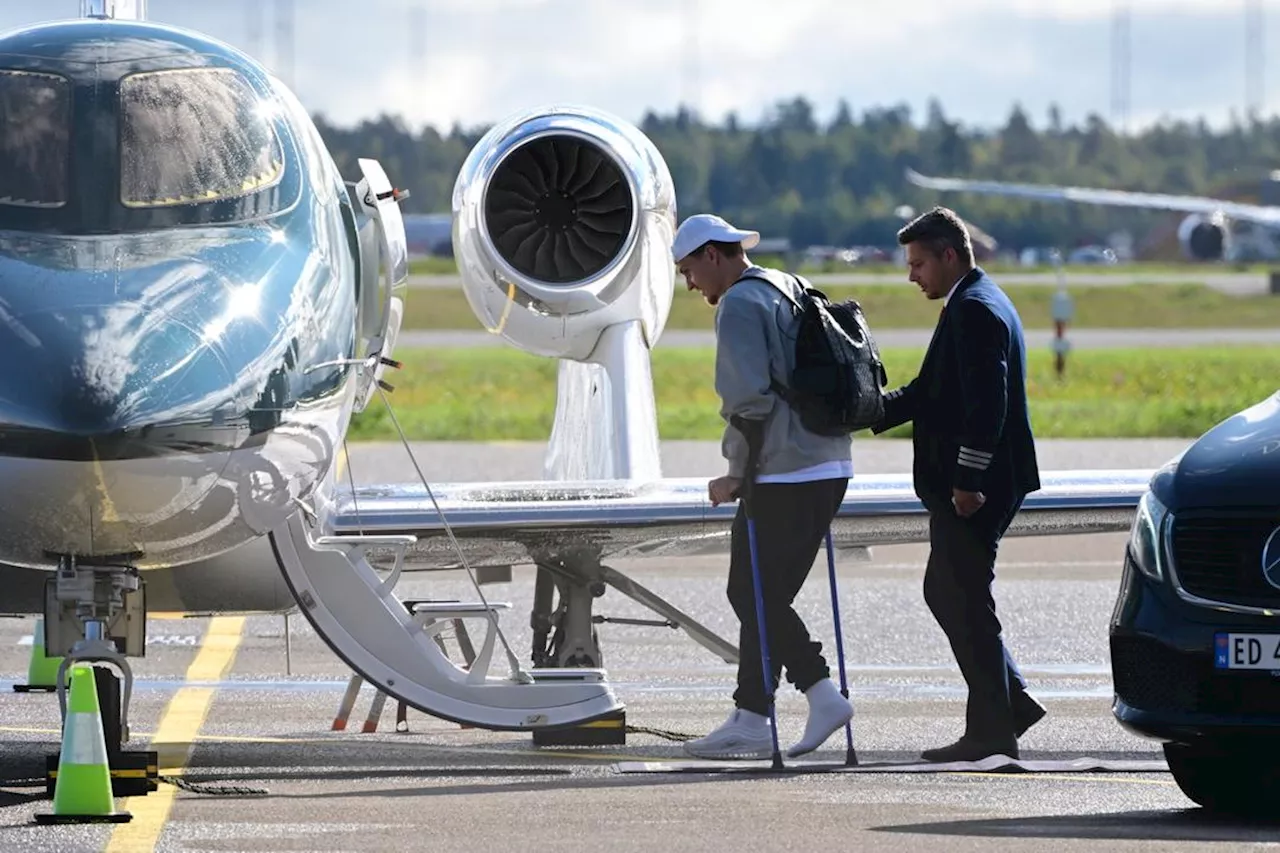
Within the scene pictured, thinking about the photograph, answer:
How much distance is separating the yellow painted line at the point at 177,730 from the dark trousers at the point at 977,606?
2.80 meters

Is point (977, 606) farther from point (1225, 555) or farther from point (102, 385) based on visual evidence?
point (102, 385)

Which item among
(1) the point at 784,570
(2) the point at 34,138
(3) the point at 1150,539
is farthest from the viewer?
(1) the point at 784,570

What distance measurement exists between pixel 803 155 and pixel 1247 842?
170973 mm

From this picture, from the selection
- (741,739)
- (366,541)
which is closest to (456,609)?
(366,541)

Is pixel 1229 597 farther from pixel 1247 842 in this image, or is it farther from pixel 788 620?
pixel 788 620

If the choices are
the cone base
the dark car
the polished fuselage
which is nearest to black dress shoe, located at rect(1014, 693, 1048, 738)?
the dark car

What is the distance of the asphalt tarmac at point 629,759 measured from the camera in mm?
7914

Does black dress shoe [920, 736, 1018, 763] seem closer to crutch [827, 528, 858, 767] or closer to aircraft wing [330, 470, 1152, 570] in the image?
crutch [827, 528, 858, 767]

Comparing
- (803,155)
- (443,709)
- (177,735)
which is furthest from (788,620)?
(803,155)

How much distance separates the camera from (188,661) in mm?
14172

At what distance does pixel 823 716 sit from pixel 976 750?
55cm

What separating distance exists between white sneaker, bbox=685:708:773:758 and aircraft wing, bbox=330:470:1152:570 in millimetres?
1307

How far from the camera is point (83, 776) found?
8.23 m

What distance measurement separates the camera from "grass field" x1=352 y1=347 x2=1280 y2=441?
34.1 meters
